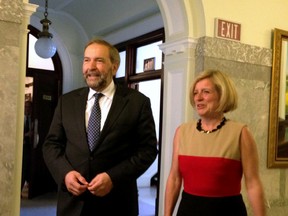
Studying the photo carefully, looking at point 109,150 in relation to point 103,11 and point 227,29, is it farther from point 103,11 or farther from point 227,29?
point 103,11

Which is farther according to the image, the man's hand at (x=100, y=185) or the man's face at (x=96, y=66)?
the man's face at (x=96, y=66)

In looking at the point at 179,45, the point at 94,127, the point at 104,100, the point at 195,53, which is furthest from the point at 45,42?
the point at 94,127

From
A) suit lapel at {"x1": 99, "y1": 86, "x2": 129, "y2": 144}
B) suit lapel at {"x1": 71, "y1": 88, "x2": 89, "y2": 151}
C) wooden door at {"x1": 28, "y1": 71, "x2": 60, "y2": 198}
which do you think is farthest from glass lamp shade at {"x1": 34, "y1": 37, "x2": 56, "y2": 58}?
suit lapel at {"x1": 99, "y1": 86, "x2": 129, "y2": 144}

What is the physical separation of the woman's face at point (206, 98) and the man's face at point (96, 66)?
49 centimetres

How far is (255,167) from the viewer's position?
1.94 metres

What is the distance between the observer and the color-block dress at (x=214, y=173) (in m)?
1.93

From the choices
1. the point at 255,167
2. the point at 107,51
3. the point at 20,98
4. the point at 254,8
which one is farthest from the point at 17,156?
the point at 254,8

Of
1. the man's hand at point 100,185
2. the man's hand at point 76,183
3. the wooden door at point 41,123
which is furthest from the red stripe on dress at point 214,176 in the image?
the wooden door at point 41,123

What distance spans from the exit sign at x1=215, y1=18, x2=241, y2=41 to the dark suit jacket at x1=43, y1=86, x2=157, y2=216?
181 cm

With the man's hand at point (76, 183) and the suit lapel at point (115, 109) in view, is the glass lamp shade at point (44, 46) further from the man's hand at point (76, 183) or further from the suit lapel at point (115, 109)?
the man's hand at point (76, 183)

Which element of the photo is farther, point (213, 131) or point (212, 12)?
point (212, 12)

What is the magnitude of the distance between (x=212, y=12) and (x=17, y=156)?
2.16 meters

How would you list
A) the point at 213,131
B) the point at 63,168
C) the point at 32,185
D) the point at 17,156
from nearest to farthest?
the point at 63,168 < the point at 213,131 < the point at 17,156 < the point at 32,185

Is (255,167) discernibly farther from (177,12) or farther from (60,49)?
(60,49)
